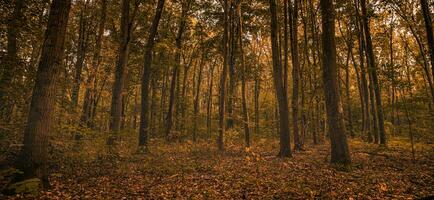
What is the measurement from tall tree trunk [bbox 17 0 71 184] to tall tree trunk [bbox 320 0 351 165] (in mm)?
9165

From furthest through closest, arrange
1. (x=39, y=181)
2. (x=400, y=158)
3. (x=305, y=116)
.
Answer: (x=305, y=116) < (x=400, y=158) < (x=39, y=181)

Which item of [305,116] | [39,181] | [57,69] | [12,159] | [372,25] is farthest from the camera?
[372,25]

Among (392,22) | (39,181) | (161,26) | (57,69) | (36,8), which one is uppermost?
(161,26)

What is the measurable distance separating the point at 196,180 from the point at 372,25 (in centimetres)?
2191

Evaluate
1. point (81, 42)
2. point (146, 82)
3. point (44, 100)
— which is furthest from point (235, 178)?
point (81, 42)

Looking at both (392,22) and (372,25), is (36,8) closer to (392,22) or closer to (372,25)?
(392,22)

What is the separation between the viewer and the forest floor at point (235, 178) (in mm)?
6406

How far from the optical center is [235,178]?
8.31 m

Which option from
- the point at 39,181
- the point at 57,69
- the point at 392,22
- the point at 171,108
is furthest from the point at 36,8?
the point at 392,22

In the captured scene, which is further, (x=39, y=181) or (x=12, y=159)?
(x=12, y=159)

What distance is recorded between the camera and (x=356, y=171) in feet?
29.5

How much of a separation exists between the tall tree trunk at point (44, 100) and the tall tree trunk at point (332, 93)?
9.16m

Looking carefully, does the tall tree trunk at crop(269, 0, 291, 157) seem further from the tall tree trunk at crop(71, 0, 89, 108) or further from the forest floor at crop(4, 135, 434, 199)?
the tall tree trunk at crop(71, 0, 89, 108)

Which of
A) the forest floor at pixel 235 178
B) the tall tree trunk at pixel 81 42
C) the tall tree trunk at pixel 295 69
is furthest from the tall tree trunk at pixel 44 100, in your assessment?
the tall tree trunk at pixel 81 42
